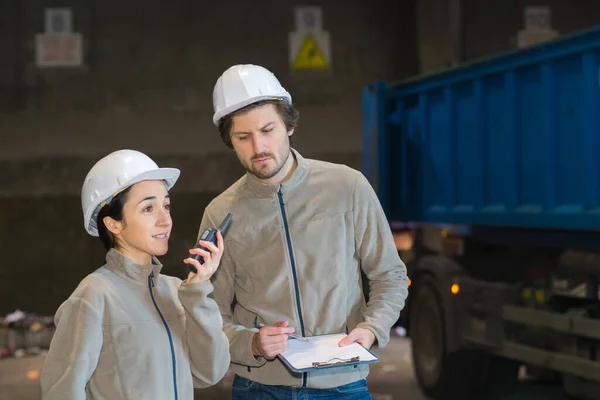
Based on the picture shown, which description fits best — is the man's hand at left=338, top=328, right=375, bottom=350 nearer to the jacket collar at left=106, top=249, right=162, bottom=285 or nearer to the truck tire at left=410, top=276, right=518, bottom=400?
the jacket collar at left=106, top=249, right=162, bottom=285

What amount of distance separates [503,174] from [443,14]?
5.31m

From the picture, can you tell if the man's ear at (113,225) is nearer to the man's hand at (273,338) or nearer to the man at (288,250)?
the man at (288,250)

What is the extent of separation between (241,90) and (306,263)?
0.52 meters

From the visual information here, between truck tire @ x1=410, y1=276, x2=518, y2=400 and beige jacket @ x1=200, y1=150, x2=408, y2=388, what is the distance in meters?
4.28

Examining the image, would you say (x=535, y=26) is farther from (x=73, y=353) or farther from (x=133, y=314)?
(x=73, y=353)

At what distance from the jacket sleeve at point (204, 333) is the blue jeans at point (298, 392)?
0.70 ft

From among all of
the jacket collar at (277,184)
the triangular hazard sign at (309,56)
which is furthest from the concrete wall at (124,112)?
the jacket collar at (277,184)

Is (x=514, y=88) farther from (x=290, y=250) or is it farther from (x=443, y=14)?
(x=443, y=14)

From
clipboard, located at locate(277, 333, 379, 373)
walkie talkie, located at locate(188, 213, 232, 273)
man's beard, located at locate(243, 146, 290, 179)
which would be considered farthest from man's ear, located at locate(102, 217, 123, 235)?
clipboard, located at locate(277, 333, 379, 373)

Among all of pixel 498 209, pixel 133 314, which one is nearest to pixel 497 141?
pixel 498 209

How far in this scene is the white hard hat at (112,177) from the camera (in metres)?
2.59

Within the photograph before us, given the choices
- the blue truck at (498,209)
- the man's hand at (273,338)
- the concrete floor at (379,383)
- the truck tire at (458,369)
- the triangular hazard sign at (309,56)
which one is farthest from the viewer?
the triangular hazard sign at (309,56)

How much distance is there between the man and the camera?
2.71 meters

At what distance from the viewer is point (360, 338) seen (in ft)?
8.71
